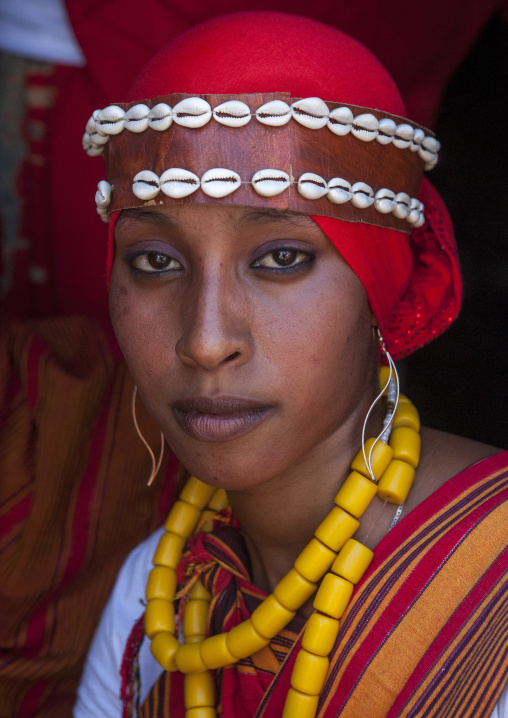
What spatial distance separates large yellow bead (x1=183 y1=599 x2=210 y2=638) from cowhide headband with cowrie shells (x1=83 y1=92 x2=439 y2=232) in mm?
927

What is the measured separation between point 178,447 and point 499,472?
2.11 feet

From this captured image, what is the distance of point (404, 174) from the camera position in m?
1.50

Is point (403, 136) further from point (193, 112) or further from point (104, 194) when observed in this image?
point (104, 194)

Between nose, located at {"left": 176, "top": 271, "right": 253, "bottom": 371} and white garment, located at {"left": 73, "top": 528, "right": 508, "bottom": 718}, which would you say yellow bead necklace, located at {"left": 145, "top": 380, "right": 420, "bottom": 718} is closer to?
white garment, located at {"left": 73, "top": 528, "right": 508, "bottom": 718}

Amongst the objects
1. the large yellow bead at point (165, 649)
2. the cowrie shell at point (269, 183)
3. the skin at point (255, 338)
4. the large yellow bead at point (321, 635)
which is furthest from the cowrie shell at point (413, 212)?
the large yellow bead at point (165, 649)

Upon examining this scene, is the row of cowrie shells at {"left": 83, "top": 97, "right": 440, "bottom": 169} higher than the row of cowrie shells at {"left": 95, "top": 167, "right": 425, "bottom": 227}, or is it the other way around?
the row of cowrie shells at {"left": 83, "top": 97, "right": 440, "bottom": 169}

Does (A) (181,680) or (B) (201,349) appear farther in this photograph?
(A) (181,680)

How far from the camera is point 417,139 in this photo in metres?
1.50

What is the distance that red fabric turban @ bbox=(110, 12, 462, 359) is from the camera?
1.37m

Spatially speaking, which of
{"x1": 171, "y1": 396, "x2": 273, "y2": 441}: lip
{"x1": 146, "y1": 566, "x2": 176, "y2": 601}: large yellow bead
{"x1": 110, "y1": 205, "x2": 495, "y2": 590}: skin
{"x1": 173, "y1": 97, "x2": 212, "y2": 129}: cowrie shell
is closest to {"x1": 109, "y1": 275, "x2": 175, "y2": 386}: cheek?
{"x1": 110, "y1": 205, "x2": 495, "y2": 590}: skin

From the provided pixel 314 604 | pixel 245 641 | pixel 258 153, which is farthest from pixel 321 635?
pixel 258 153

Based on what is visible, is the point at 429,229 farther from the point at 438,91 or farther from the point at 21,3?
the point at 21,3

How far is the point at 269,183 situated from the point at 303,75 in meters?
0.25

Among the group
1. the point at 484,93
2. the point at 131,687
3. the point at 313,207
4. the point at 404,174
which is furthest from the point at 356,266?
the point at 484,93
